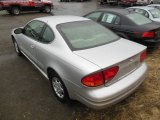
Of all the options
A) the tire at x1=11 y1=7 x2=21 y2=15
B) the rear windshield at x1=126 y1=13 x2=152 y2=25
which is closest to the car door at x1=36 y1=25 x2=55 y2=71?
the rear windshield at x1=126 y1=13 x2=152 y2=25

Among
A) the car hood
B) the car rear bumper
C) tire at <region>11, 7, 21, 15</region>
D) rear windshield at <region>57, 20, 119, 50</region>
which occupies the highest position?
rear windshield at <region>57, 20, 119, 50</region>

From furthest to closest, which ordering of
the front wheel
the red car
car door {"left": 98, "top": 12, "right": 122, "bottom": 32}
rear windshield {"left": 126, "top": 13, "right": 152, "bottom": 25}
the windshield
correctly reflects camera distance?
the red car < the windshield < car door {"left": 98, "top": 12, "right": 122, "bottom": 32} < rear windshield {"left": 126, "top": 13, "right": 152, "bottom": 25} < the front wheel

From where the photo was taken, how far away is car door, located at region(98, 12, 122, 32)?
6.30 metres

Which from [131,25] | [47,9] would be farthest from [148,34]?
[47,9]

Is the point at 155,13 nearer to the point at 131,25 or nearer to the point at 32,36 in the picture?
the point at 131,25

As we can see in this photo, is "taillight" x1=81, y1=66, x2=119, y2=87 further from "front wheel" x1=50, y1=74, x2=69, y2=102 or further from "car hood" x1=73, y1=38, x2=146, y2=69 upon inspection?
"front wheel" x1=50, y1=74, x2=69, y2=102

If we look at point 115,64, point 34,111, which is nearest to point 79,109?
point 34,111

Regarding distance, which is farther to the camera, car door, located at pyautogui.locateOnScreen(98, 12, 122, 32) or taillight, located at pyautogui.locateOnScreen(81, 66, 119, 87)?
car door, located at pyautogui.locateOnScreen(98, 12, 122, 32)

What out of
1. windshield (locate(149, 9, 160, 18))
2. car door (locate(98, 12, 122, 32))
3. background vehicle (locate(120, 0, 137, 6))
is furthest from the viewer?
background vehicle (locate(120, 0, 137, 6))

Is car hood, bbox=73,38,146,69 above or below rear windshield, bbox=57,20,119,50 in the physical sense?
below

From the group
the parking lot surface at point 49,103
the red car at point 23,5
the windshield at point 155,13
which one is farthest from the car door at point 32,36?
the red car at point 23,5

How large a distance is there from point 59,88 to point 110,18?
384cm

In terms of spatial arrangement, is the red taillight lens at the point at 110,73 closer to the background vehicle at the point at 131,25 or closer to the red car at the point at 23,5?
the background vehicle at the point at 131,25

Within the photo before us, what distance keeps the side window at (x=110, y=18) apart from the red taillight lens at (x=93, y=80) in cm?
393
